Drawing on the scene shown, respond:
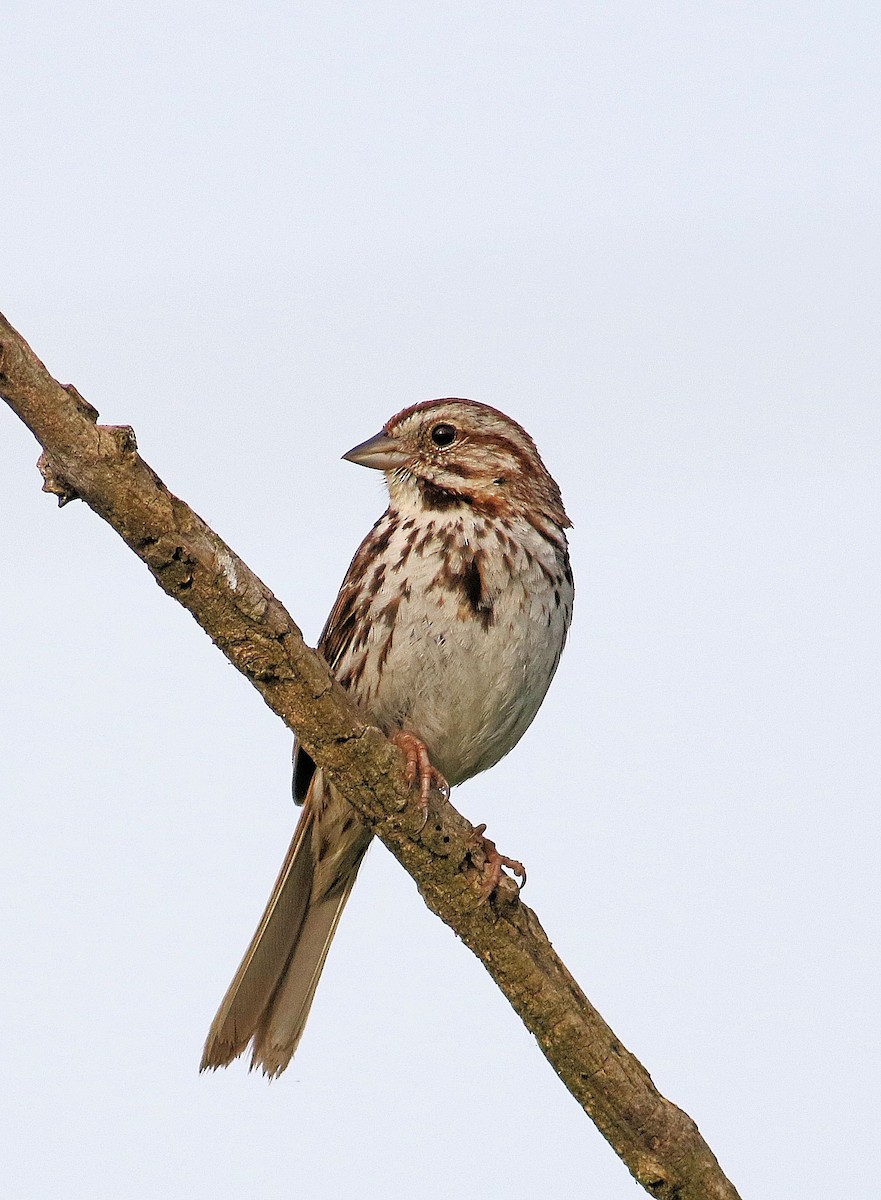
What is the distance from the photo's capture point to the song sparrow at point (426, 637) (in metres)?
5.84

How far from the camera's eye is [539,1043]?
4.89 m

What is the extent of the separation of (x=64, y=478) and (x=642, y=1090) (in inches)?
99.4

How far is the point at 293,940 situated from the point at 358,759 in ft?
5.94

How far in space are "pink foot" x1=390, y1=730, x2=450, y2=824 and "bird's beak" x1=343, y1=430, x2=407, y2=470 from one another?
1531 millimetres

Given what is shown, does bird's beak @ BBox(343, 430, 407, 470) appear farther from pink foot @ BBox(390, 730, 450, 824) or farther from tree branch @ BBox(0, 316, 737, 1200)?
tree branch @ BBox(0, 316, 737, 1200)

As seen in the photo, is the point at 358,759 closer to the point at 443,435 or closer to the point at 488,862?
the point at 488,862

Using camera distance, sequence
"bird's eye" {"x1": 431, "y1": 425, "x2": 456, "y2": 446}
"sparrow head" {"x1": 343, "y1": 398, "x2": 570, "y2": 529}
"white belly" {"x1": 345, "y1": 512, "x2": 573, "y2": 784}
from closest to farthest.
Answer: "white belly" {"x1": 345, "y1": 512, "x2": 573, "y2": 784} < "sparrow head" {"x1": 343, "y1": 398, "x2": 570, "y2": 529} < "bird's eye" {"x1": 431, "y1": 425, "x2": 456, "y2": 446}

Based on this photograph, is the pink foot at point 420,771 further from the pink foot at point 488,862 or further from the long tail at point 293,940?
the long tail at point 293,940

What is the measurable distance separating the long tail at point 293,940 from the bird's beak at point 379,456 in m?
1.32

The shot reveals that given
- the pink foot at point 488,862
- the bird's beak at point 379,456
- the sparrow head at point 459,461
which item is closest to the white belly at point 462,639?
the sparrow head at point 459,461

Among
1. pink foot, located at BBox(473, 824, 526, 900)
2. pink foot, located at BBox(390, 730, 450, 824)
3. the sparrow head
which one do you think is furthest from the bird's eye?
pink foot, located at BBox(473, 824, 526, 900)

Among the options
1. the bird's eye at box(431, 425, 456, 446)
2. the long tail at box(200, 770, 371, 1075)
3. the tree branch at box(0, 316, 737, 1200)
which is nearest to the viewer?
the tree branch at box(0, 316, 737, 1200)

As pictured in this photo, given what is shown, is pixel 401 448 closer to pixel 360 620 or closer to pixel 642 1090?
pixel 360 620

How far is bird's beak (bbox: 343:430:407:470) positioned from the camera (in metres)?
6.50
